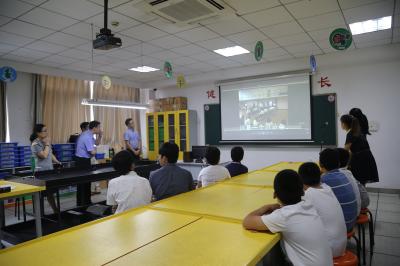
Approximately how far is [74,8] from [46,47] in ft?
6.11

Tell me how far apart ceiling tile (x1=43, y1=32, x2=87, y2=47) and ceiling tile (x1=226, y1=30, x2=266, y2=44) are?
8.05ft

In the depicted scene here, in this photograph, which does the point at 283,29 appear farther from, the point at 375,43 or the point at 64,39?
the point at 64,39

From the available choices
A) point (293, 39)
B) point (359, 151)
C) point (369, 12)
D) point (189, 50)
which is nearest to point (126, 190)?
point (359, 151)

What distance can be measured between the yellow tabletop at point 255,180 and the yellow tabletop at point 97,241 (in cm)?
117

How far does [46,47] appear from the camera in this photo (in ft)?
16.2

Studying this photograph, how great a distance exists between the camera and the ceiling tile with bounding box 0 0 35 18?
130 inches

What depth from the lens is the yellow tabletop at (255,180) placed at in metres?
2.77

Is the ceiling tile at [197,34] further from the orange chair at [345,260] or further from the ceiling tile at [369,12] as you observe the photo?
the orange chair at [345,260]

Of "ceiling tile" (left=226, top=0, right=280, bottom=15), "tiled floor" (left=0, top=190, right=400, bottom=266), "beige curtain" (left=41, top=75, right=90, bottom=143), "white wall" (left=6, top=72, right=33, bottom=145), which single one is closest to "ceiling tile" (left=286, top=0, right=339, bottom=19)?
"ceiling tile" (left=226, top=0, right=280, bottom=15)

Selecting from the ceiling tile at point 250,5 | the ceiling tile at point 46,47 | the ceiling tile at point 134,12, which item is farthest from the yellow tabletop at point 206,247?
the ceiling tile at point 46,47

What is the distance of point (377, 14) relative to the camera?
3953 mm

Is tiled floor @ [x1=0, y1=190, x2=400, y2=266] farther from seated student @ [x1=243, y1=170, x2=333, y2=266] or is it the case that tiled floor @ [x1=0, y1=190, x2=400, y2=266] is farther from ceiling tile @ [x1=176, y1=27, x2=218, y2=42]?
ceiling tile @ [x1=176, y1=27, x2=218, y2=42]

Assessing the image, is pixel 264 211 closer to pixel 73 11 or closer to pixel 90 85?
pixel 73 11

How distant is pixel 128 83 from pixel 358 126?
634cm
